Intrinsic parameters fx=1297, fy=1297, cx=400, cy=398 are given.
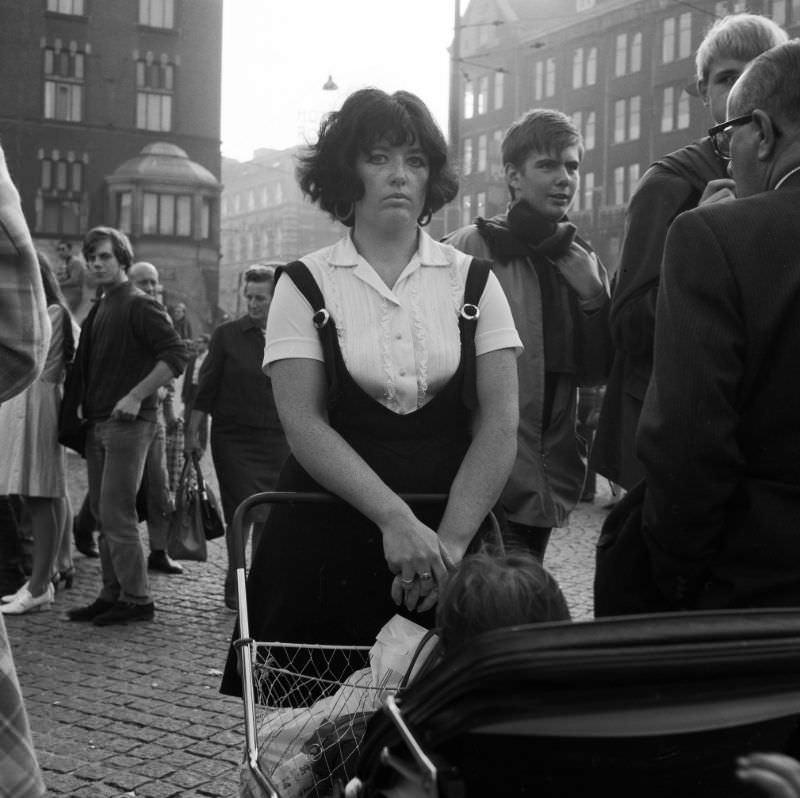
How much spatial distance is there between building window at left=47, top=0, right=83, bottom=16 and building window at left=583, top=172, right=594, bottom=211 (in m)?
32.6

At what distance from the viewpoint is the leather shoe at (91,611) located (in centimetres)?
729

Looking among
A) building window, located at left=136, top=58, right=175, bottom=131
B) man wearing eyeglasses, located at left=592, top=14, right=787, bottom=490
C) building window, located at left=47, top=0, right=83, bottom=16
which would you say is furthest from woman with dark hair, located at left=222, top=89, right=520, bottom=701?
building window, located at left=47, top=0, right=83, bottom=16

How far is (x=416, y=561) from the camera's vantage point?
9.09 ft

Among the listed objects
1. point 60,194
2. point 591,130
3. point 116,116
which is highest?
point 591,130

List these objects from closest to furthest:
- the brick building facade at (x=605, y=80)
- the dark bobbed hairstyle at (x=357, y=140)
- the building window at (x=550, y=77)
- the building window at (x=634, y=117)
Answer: the dark bobbed hairstyle at (x=357, y=140)
the brick building facade at (x=605, y=80)
the building window at (x=634, y=117)
the building window at (x=550, y=77)

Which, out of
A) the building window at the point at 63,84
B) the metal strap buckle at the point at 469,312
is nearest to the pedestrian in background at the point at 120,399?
the metal strap buckle at the point at 469,312

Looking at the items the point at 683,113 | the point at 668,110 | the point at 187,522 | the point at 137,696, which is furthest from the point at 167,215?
the point at 137,696

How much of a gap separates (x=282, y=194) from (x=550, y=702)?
362ft

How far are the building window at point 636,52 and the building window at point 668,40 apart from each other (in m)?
1.85

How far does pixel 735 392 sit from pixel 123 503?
213 inches

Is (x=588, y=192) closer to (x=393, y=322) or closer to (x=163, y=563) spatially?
(x=163, y=563)

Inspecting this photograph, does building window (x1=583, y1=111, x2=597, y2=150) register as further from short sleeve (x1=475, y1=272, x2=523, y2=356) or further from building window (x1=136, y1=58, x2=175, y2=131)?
short sleeve (x1=475, y1=272, x2=523, y2=356)

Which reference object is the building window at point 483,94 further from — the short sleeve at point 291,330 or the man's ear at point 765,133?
the man's ear at point 765,133

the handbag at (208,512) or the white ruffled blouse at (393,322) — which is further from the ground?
the white ruffled blouse at (393,322)
